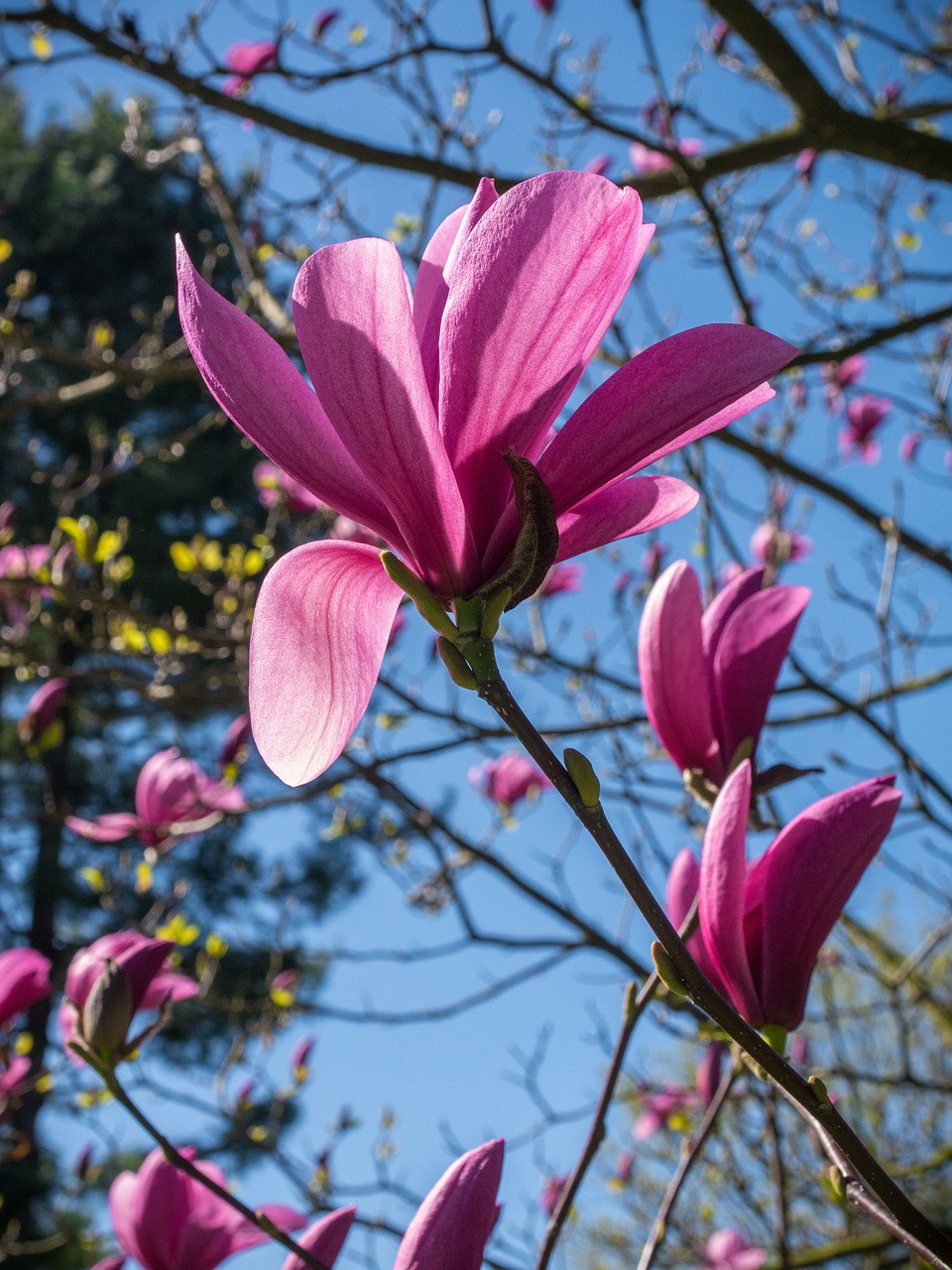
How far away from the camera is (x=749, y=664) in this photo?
2.66ft

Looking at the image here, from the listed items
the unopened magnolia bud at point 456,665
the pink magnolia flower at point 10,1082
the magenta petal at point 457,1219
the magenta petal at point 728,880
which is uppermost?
the unopened magnolia bud at point 456,665

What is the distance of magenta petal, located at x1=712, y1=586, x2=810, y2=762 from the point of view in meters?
0.80

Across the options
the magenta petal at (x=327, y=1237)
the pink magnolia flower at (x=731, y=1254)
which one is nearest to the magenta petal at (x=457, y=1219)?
the magenta petal at (x=327, y=1237)

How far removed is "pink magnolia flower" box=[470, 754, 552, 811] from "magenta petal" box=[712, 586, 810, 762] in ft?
8.34

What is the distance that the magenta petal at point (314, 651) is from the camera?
1.99ft

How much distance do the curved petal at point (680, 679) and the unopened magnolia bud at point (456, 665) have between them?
0.30 metres

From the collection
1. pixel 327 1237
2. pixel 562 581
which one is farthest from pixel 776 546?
pixel 327 1237

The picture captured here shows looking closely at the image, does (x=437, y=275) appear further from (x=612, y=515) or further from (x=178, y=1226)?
(x=178, y=1226)

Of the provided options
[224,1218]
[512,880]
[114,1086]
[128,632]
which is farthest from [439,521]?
[128,632]

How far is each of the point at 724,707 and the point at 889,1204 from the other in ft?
1.25

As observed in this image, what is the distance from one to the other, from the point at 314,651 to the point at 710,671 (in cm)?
35

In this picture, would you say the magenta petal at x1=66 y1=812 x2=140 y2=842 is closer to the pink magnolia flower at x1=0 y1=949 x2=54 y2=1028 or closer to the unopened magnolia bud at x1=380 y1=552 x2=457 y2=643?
the pink magnolia flower at x1=0 y1=949 x2=54 y2=1028

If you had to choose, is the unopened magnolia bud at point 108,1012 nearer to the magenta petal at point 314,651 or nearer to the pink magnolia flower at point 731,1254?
Result: the magenta petal at point 314,651

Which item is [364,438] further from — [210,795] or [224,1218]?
[210,795]
